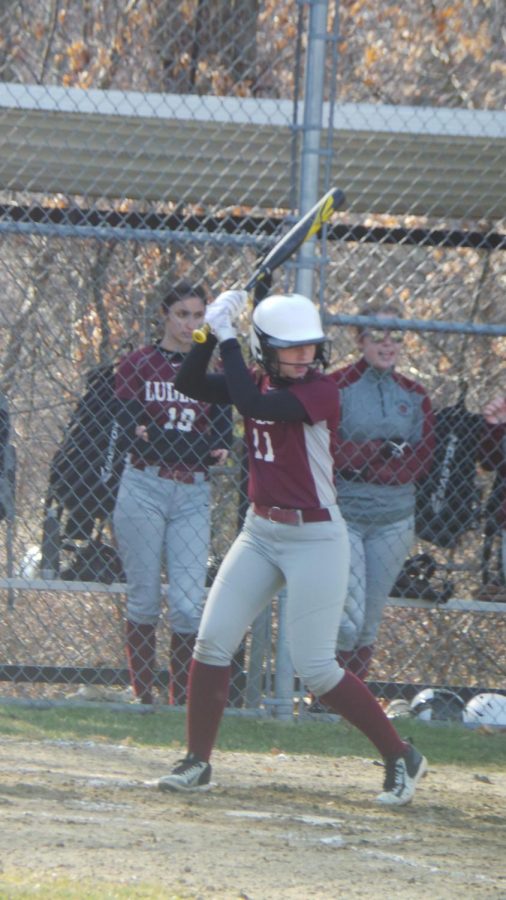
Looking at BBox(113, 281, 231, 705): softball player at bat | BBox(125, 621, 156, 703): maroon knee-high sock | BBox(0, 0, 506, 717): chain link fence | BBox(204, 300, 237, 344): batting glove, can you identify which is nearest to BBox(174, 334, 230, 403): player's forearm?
BBox(204, 300, 237, 344): batting glove

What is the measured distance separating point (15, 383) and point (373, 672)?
118 inches

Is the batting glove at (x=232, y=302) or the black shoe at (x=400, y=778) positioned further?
the black shoe at (x=400, y=778)

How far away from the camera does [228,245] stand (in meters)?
6.28

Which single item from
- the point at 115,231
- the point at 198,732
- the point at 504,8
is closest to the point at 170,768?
the point at 198,732

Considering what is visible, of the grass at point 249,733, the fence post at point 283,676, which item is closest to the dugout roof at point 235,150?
the fence post at point 283,676

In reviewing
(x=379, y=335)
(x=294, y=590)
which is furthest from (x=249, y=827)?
(x=379, y=335)

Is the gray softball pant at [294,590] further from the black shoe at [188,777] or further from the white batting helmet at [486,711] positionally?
the white batting helmet at [486,711]

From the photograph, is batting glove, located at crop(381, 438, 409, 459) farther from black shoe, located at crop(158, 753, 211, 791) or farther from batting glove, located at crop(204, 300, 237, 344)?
black shoe, located at crop(158, 753, 211, 791)

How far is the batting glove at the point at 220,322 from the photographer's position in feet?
15.9

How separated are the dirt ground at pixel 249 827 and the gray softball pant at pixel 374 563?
0.84 metres

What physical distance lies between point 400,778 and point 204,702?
0.74 meters

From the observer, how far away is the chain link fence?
651 centimetres

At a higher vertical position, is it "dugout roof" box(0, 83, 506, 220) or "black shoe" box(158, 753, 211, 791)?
"dugout roof" box(0, 83, 506, 220)

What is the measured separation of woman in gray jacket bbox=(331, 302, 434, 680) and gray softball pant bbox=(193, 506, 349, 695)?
5.28 ft
